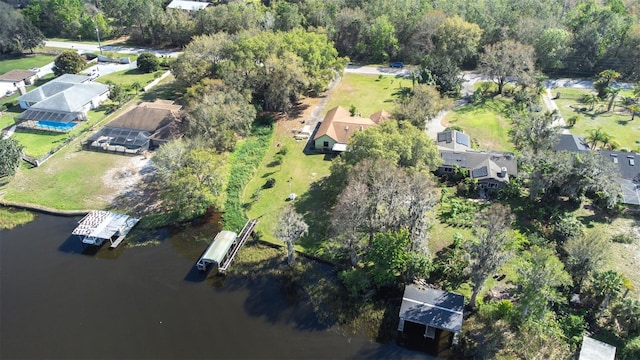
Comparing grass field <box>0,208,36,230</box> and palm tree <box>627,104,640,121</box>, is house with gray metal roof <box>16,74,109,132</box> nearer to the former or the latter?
grass field <box>0,208,36,230</box>

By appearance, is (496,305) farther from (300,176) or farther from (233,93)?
(233,93)

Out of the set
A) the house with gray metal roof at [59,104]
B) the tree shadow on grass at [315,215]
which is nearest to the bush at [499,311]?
the tree shadow on grass at [315,215]

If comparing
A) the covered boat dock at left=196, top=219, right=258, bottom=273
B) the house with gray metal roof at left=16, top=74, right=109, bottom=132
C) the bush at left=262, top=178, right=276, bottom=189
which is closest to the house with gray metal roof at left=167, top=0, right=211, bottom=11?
the house with gray metal roof at left=16, top=74, right=109, bottom=132

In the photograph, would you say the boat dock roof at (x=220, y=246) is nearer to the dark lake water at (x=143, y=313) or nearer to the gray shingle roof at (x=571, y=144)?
the dark lake water at (x=143, y=313)

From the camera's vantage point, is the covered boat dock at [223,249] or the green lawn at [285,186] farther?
the green lawn at [285,186]

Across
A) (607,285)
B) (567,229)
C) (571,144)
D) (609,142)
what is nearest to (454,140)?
(571,144)

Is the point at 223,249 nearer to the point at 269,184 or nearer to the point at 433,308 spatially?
the point at 269,184

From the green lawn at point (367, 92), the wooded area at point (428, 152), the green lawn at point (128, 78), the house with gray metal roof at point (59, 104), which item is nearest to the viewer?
the wooded area at point (428, 152)
